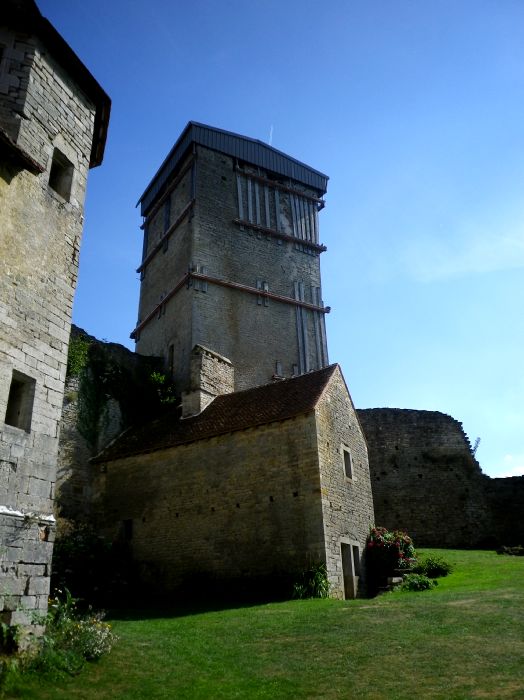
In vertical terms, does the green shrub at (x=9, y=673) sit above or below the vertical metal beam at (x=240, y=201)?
below

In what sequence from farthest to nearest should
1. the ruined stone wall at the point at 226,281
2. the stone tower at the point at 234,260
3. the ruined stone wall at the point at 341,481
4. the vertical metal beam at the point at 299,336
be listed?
the vertical metal beam at the point at 299,336 → the stone tower at the point at 234,260 → the ruined stone wall at the point at 226,281 → the ruined stone wall at the point at 341,481

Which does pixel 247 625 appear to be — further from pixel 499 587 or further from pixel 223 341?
pixel 223 341

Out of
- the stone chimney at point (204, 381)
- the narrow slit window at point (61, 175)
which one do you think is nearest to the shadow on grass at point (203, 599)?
the stone chimney at point (204, 381)

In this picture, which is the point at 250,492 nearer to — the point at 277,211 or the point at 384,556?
the point at 384,556

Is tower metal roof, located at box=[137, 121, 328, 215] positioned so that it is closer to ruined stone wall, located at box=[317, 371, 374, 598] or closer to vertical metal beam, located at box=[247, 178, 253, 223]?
vertical metal beam, located at box=[247, 178, 253, 223]

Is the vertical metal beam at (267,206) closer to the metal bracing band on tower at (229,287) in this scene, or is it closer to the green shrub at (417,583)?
the metal bracing band on tower at (229,287)

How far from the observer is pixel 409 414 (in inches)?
1052

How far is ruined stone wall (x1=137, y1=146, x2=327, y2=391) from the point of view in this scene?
2619 centimetres

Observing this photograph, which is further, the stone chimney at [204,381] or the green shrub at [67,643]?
the stone chimney at [204,381]

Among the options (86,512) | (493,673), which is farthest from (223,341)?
(493,673)

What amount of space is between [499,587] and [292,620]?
5.19m

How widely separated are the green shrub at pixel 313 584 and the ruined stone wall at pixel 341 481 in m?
0.30

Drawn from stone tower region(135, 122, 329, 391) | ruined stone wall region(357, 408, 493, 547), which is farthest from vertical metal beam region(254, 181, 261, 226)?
ruined stone wall region(357, 408, 493, 547)

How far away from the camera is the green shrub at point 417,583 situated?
14.2 m
